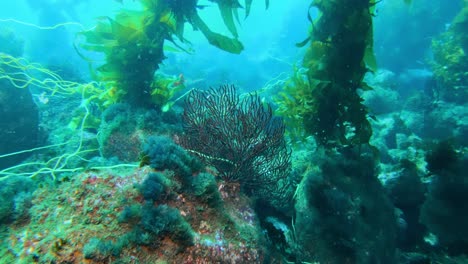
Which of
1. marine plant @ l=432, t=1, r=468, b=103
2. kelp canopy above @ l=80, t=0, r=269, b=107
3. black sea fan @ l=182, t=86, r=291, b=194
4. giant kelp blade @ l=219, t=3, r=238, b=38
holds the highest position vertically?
marine plant @ l=432, t=1, r=468, b=103

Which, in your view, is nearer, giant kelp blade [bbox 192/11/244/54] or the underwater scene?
the underwater scene

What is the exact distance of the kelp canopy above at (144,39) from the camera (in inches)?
158

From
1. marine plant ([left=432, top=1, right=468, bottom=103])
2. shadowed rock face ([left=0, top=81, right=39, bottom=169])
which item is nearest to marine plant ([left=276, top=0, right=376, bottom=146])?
shadowed rock face ([left=0, top=81, right=39, bottom=169])

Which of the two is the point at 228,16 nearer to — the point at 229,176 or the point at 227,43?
the point at 227,43

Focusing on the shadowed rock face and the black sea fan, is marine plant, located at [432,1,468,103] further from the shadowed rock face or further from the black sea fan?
the shadowed rock face

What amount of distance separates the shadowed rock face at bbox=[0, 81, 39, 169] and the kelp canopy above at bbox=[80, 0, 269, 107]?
332 cm

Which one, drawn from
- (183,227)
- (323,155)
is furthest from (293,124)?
(183,227)

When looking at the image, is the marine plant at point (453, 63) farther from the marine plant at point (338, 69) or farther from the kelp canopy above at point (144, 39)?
the kelp canopy above at point (144, 39)

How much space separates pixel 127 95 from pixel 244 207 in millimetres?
3136

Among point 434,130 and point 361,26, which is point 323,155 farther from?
point 434,130

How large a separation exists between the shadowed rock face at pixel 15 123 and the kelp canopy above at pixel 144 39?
10.9ft

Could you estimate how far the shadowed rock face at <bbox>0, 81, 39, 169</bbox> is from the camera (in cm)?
598

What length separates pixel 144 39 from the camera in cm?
434

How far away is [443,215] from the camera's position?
3373 mm
